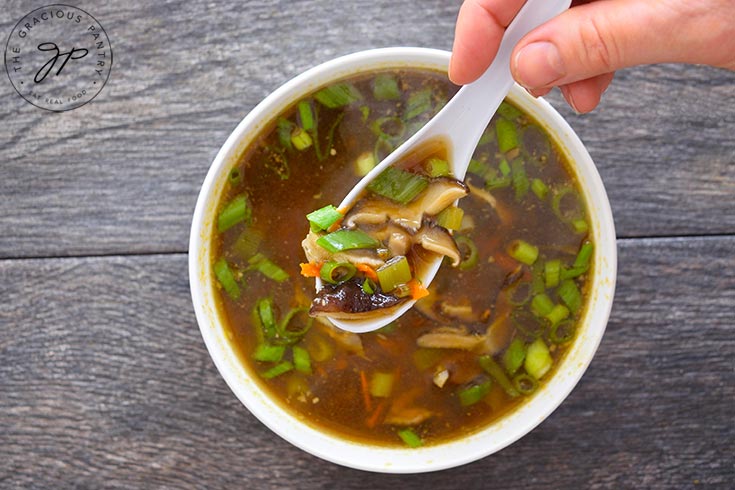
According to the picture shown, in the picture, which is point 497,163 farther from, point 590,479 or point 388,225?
point 590,479

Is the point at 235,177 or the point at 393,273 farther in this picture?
the point at 235,177

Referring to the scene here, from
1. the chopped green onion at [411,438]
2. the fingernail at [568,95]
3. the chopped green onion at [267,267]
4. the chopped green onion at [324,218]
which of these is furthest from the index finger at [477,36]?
the chopped green onion at [411,438]

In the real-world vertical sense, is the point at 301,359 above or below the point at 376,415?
above

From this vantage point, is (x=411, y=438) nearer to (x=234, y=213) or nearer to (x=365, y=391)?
(x=365, y=391)

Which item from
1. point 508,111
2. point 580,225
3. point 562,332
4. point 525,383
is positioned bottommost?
point 525,383

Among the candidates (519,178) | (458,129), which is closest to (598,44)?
(458,129)

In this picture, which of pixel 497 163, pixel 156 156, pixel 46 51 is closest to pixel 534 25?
pixel 497 163

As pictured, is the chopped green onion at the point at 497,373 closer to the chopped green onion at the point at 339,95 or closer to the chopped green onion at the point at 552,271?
the chopped green onion at the point at 552,271
